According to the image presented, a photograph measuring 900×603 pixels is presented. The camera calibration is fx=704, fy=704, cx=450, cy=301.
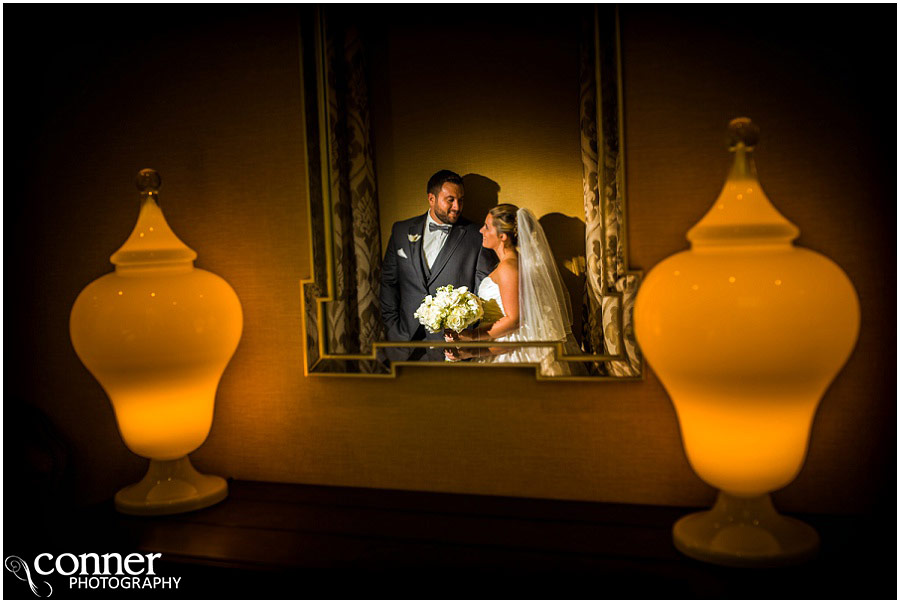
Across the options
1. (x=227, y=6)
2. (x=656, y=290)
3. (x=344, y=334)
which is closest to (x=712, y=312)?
(x=656, y=290)

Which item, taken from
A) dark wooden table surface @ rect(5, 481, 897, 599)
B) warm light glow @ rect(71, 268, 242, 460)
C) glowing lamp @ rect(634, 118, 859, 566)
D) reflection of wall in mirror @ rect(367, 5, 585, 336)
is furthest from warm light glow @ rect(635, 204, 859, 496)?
warm light glow @ rect(71, 268, 242, 460)

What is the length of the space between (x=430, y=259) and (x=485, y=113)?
0.33m

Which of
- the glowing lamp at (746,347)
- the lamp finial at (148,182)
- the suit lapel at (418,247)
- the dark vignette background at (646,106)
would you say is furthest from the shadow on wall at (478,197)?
the lamp finial at (148,182)

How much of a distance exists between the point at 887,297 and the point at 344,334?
113 centimetres

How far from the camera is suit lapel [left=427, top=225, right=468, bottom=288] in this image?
1.51m

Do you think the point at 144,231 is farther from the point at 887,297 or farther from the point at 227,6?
the point at 887,297

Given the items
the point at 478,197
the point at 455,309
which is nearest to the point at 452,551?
the point at 455,309

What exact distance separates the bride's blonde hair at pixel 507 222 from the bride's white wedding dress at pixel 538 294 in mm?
11

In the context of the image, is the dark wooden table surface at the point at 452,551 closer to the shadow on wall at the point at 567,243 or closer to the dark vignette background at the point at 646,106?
the dark vignette background at the point at 646,106

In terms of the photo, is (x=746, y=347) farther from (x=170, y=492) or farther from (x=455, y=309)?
(x=170, y=492)

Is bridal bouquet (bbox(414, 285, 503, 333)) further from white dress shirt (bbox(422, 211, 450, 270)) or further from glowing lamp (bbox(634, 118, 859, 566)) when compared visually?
glowing lamp (bbox(634, 118, 859, 566))

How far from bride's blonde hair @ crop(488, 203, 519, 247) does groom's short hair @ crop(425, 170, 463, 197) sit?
0.35 ft

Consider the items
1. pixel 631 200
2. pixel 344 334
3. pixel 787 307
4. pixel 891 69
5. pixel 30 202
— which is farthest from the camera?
pixel 30 202

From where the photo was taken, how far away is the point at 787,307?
1.11m
